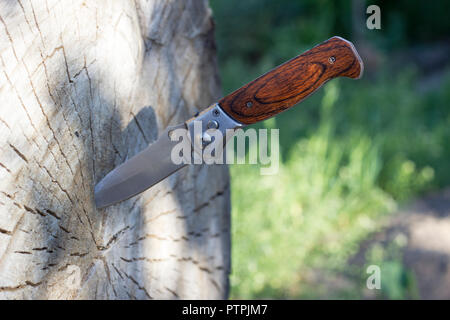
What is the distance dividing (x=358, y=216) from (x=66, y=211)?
92.8 inches

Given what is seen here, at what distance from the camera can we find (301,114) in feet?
15.0

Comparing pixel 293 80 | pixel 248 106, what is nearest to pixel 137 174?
pixel 248 106

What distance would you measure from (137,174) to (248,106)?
281 millimetres

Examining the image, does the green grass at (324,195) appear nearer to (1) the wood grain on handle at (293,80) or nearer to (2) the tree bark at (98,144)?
(2) the tree bark at (98,144)

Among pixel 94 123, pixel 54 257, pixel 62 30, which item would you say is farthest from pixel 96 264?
pixel 62 30

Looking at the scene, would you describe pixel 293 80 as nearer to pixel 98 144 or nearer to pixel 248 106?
pixel 248 106

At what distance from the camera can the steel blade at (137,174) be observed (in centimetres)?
109

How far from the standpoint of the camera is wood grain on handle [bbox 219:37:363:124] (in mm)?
1099

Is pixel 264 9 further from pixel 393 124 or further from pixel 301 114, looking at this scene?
pixel 393 124

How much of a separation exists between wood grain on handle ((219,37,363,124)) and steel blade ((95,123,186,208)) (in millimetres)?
142

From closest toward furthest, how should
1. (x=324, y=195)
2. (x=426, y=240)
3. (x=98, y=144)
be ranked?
1. (x=98, y=144)
2. (x=426, y=240)
3. (x=324, y=195)

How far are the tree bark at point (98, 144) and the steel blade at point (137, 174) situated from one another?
0.03 m

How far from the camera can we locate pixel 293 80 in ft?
3.69

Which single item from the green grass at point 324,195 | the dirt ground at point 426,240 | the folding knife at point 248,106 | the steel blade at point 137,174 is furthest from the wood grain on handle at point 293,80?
the dirt ground at point 426,240
